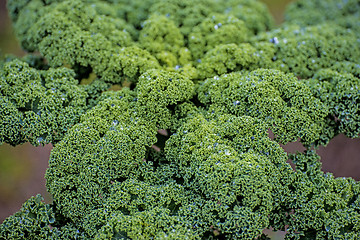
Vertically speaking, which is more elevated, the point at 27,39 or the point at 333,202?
the point at 27,39

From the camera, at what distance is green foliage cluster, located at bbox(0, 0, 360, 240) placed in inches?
85.6

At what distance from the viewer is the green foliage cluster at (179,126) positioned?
2.17 meters

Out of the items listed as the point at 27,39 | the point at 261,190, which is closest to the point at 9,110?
the point at 27,39

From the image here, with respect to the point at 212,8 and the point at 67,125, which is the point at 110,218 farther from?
the point at 212,8

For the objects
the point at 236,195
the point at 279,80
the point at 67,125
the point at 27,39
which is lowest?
the point at 236,195

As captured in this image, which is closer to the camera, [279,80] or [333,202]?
[333,202]

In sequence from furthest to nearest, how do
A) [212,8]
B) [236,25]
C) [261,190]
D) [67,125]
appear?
1. [212,8]
2. [236,25]
3. [67,125]
4. [261,190]

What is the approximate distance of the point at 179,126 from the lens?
2.53m

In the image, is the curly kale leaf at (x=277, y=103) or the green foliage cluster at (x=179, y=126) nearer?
the green foliage cluster at (x=179, y=126)

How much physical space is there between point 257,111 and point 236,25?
96 centimetres

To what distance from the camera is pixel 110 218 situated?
2.14 meters

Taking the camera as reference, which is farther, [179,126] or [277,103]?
[179,126]

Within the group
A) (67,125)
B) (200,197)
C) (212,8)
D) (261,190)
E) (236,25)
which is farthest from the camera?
(212,8)

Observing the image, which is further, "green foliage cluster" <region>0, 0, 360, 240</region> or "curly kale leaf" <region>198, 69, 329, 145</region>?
"curly kale leaf" <region>198, 69, 329, 145</region>
